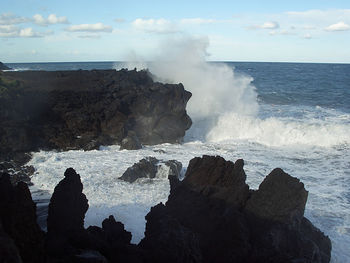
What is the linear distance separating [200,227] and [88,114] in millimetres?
12056

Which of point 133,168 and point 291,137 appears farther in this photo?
point 291,137

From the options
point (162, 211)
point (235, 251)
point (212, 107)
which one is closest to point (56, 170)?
point (162, 211)

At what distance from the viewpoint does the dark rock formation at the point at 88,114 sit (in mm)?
16938

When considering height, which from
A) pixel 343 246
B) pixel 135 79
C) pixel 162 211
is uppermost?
pixel 135 79

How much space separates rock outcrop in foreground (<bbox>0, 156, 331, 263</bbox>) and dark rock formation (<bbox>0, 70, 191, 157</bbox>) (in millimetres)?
9202

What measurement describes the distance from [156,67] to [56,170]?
60.6 ft

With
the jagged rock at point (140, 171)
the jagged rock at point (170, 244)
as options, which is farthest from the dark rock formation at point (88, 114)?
the jagged rock at point (170, 244)

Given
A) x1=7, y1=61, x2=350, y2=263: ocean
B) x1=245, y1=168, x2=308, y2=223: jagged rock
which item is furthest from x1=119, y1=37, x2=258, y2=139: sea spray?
x1=245, y1=168, x2=308, y2=223: jagged rock

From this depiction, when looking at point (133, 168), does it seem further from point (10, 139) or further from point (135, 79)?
point (135, 79)

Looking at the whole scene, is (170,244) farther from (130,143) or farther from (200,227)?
(130,143)

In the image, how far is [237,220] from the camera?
24.3ft

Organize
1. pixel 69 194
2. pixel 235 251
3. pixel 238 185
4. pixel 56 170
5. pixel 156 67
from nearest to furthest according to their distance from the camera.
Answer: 1. pixel 235 251
2. pixel 69 194
3. pixel 238 185
4. pixel 56 170
5. pixel 156 67

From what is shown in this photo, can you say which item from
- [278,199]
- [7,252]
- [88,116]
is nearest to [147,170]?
[278,199]

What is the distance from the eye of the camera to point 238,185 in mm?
8602
